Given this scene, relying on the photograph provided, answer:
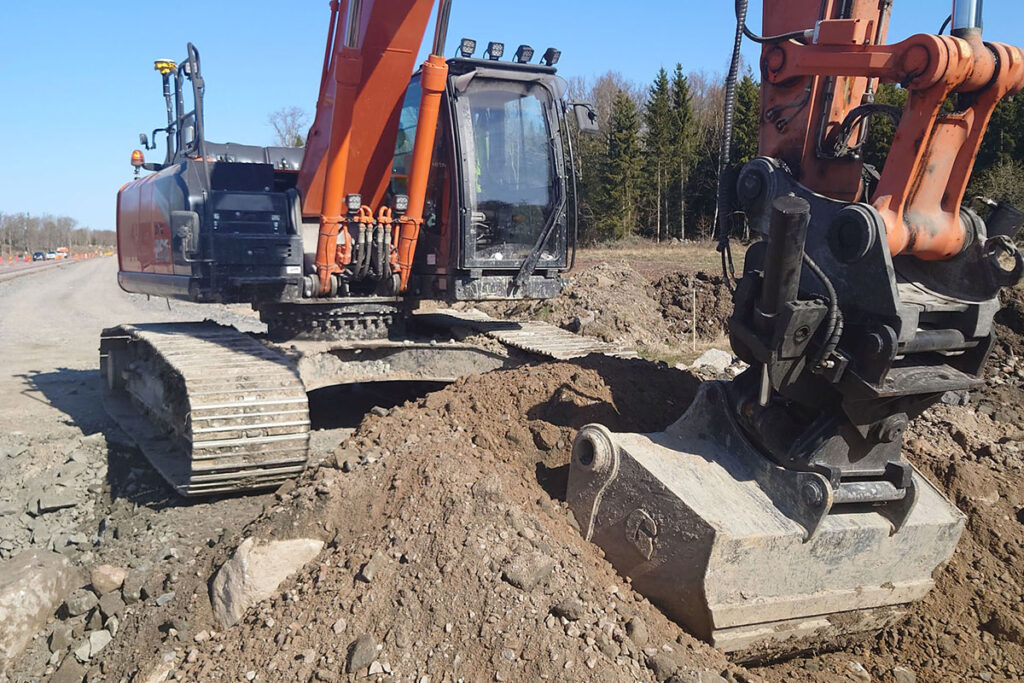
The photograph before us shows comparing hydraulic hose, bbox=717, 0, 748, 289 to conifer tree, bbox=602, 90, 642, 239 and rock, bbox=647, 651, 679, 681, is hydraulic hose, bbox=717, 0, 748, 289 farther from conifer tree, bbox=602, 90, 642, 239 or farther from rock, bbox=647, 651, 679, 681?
conifer tree, bbox=602, 90, 642, 239

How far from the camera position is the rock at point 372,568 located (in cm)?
349

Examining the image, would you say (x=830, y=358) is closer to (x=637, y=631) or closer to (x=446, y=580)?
(x=637, y=631)

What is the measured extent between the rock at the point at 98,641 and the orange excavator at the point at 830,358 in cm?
222

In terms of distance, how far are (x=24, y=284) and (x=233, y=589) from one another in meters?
28.5

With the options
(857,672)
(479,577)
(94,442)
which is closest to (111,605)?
(479,577)

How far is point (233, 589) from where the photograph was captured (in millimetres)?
3805

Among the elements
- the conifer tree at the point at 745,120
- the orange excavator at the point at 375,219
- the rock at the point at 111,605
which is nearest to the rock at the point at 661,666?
the rock at the point at 111,605

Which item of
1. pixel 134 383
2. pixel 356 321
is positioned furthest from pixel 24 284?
pixel 356 321

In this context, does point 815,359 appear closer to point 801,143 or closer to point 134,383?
point 801,143

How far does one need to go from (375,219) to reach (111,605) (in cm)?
296

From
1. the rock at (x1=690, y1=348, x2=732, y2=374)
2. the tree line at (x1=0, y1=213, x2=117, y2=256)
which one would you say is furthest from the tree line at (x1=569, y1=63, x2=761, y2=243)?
the tree line at (x1=0, y1=213, x2=117, y2=256)

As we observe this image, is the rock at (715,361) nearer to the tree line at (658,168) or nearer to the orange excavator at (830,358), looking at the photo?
the orange excavator at (830,358)

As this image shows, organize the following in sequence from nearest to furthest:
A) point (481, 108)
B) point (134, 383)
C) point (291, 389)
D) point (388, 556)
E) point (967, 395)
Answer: point (388, 556) → point (291, 389) → point (481, 108) → point (134, 383) → point (967, 395)

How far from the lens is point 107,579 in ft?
14.4
